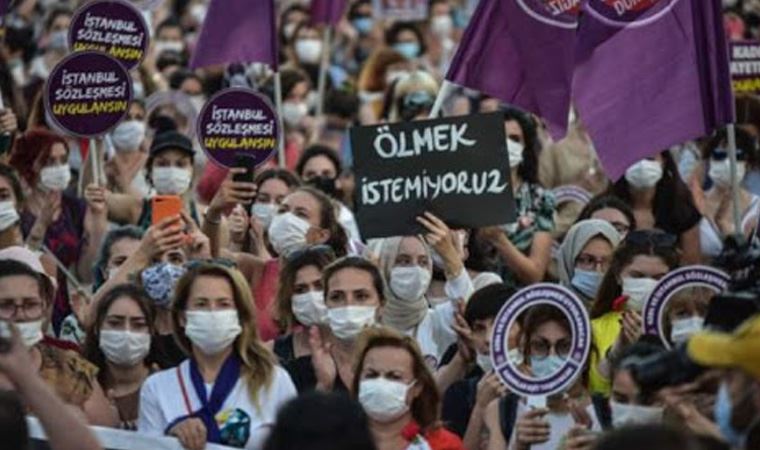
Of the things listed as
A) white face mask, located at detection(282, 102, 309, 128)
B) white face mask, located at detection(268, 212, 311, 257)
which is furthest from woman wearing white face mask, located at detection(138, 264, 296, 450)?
white face mask, located at detection(282, 102, 309, 128)

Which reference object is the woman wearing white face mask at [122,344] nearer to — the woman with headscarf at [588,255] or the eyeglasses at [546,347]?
the eyeglasses at [546,347]

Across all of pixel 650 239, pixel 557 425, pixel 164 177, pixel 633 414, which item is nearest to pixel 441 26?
pixel 164 177

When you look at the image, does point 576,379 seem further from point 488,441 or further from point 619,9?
point 619,9

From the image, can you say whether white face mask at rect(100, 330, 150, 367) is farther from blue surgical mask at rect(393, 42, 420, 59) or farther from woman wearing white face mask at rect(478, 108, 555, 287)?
blue surgical mask at rect(393, 42, 420, 59)

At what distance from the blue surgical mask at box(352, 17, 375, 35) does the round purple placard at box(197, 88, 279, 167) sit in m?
14.1

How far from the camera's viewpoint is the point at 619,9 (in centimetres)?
1338

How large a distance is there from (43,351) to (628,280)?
8.61ft

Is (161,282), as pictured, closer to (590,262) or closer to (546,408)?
(590,262)

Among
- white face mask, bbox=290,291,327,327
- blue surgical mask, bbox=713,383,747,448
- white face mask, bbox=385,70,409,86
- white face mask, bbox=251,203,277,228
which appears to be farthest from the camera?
white face mask, bbox=385,70,409,86

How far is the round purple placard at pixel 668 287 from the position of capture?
38.0 feet

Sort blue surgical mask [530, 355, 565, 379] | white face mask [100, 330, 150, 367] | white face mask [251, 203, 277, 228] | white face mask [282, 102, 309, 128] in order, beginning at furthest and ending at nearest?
white face mask [282, 102, 309, 128] < white face mask [251, 203, 277, 228] < white face mask [100, 330, 150, 367] < blue surgical mask [530, 355, 565, 379]

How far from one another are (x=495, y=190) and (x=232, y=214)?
1863mm

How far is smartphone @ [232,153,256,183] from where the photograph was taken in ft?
46.4

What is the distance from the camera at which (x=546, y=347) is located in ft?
38.8
